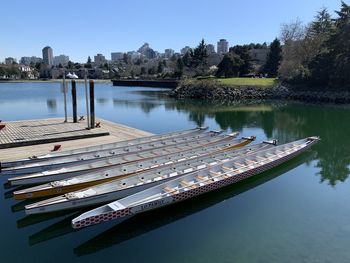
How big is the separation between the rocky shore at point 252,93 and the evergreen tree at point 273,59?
19.9 m

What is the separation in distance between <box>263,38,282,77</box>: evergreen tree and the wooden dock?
207 feet

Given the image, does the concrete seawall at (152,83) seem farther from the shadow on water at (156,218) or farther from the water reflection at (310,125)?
the shadow on water at (156,218)

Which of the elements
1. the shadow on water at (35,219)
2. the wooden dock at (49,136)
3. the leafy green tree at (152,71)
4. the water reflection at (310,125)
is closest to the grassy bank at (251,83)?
the water reflection at (310,125)

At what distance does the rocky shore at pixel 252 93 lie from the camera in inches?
2046

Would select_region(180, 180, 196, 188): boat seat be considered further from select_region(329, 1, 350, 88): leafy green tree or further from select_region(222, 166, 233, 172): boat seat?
select_region(329, 1, 350, 88): leafy green tree

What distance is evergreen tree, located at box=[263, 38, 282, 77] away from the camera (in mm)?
76625

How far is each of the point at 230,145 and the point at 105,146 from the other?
21.7 ft

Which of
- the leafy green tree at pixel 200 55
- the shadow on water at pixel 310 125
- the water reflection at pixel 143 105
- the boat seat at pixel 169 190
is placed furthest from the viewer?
the leafy green tree at pixel 200 55

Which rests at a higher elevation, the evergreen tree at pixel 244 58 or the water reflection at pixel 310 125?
the evergreen tree at pixel 244 58

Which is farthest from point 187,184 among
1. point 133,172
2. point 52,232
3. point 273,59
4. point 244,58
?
point 244,58

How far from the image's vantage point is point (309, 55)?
6494 cm

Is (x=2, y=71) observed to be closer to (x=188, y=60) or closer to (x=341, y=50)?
(x=188, y=60)

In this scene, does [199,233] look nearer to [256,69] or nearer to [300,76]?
[300,76]

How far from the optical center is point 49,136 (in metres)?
18.6
